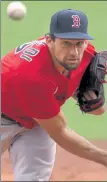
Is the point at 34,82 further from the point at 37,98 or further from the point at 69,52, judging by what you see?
the point at 69,52

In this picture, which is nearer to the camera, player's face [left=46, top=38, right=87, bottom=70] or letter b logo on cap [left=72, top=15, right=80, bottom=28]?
player's face [left=46, top=38, right=87, bottom=70]

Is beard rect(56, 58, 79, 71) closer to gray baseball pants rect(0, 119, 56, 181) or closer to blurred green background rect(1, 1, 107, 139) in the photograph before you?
gray baseball pants rect(0, 119, 56, 181)

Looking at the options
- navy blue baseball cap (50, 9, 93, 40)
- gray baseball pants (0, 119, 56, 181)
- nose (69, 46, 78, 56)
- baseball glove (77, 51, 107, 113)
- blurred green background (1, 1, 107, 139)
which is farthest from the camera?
blurred green background (1, 1, 107, 139)

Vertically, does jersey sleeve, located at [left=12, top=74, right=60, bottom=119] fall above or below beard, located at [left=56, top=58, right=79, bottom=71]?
below

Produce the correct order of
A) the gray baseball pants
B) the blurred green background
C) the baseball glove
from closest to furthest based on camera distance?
1. the baseball glove
2. the gray baseball pants
3. the blurred green background

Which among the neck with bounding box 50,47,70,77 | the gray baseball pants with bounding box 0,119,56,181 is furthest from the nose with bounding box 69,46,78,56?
the gray baseball pants with bounding box 0,119,56,181

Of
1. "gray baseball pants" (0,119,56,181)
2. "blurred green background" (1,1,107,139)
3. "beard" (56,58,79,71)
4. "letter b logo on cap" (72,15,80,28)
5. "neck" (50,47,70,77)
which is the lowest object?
"blurred green background" (1,1,107,139)

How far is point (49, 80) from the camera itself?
2.36m

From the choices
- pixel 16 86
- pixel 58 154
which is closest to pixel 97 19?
pixel 58 154

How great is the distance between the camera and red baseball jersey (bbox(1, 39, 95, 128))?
234 centimetres

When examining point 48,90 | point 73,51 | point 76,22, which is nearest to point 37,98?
point 48,90

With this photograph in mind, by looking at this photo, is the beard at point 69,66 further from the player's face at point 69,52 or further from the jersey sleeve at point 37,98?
the jersey sleeve at point 37,98

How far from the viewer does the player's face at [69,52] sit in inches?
89.4

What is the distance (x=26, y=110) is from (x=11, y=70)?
206mm
